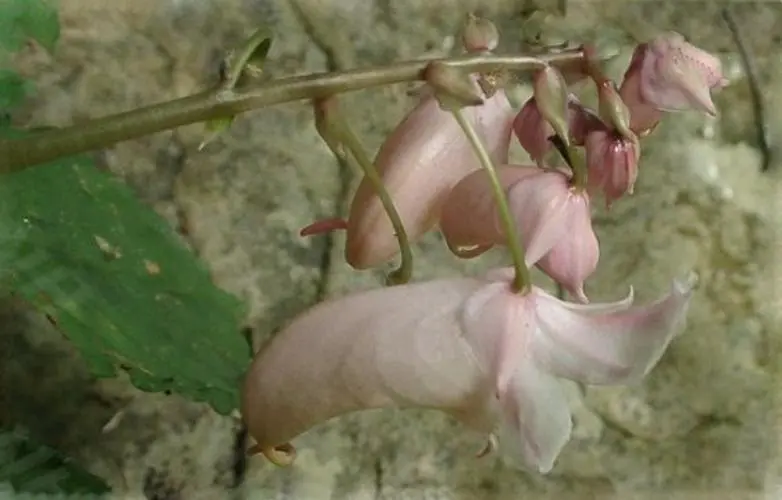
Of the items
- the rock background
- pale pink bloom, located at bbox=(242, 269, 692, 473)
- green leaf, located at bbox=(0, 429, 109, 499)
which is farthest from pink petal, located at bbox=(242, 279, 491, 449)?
the rock background

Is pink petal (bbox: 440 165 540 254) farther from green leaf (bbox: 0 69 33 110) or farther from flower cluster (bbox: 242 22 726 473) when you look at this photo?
green leaf (bbox: 0 69 33 110)

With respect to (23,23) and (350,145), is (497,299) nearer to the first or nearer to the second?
(350,145)

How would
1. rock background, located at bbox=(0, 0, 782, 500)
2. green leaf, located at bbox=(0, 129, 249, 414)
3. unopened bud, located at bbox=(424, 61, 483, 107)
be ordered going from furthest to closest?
rock background, located at bbox=(0, 0, 782, 500) < green leaf, located at bbox=(0, 129, 249, 414) < unopened bud, located at bbox=(424, 61, 483, 107)

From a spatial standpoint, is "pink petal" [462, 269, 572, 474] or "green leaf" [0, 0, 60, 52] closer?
"pink petal" [462, 269, 572, 474]

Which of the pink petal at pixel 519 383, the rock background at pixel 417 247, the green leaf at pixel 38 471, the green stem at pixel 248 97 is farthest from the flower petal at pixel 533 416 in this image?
the rock background at pixel 417 247

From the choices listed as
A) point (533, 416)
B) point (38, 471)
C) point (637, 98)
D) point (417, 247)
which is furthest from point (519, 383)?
point (417, 247)

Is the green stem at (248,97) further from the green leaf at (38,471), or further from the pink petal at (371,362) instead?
the green leaf at (38,471)
